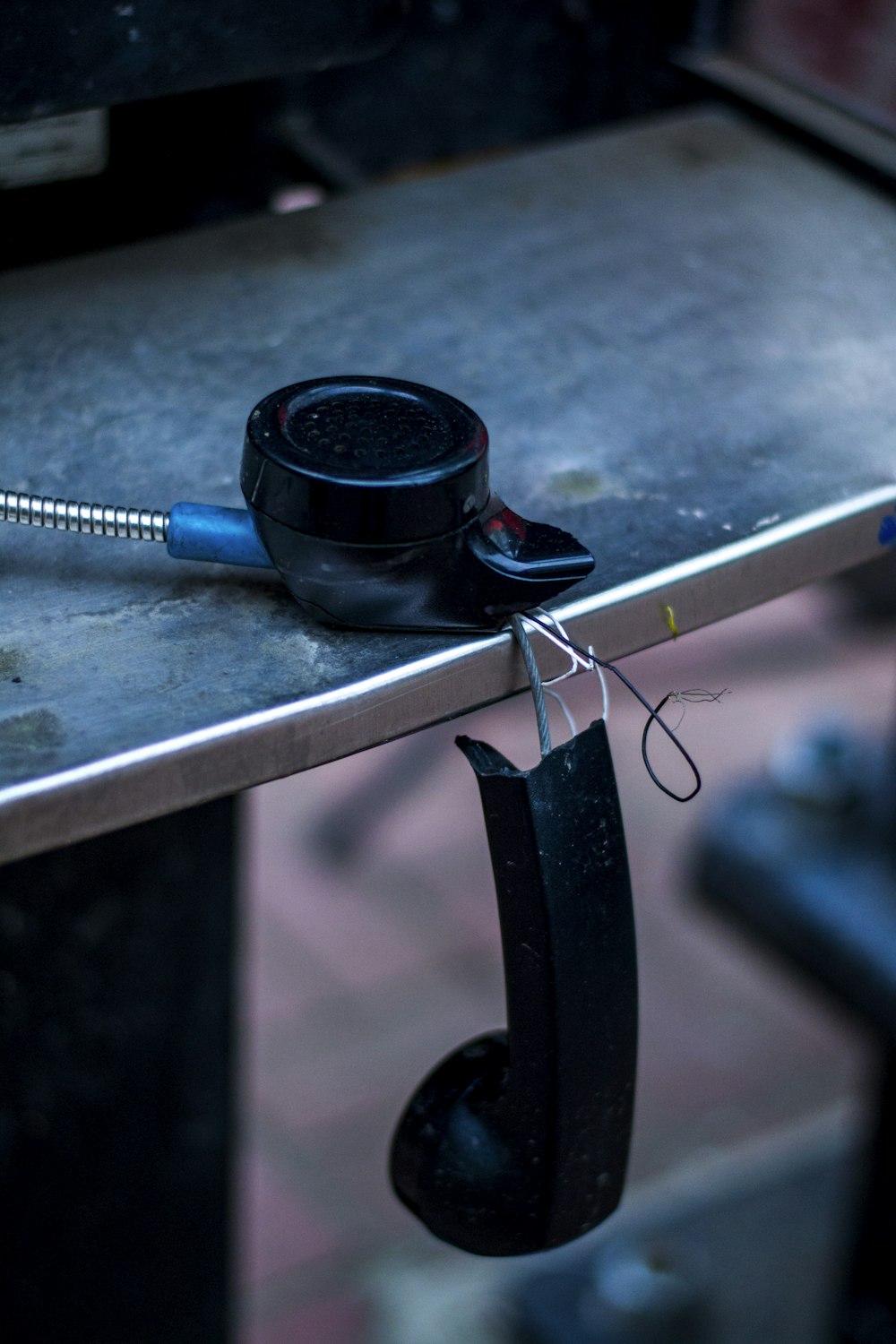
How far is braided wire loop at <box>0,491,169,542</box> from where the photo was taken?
0.48m

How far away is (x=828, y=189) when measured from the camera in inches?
30.3

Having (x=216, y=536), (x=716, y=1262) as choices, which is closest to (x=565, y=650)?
(x=216, y=536)

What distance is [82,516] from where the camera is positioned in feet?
1.58

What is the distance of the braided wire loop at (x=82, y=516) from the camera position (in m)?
0.48

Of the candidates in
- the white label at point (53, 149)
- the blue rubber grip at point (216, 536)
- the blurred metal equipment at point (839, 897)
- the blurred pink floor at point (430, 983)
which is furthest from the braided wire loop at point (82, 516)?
the blurred pink floor at point (430, 983)

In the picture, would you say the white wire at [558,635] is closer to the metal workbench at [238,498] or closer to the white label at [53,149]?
the metal workbench at [238,498]

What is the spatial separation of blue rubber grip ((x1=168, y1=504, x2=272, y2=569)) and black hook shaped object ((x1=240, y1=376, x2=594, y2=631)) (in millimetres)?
13

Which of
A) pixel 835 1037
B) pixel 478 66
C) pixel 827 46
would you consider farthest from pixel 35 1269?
pixel 835 1037

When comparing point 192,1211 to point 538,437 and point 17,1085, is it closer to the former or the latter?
point 17,1085

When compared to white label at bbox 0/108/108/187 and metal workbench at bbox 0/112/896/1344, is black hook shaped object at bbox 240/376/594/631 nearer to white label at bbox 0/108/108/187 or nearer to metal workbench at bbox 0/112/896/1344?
metal workbench at bbox 0/112/896/1344

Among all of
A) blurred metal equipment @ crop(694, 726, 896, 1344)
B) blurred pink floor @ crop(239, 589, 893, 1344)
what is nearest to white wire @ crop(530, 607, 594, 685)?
blurred metal equipment @ crop(694, 726, 896, 1344)

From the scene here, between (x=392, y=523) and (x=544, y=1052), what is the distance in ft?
0.59

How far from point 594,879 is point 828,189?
0.44 m

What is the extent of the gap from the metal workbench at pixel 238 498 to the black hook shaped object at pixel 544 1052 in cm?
4
